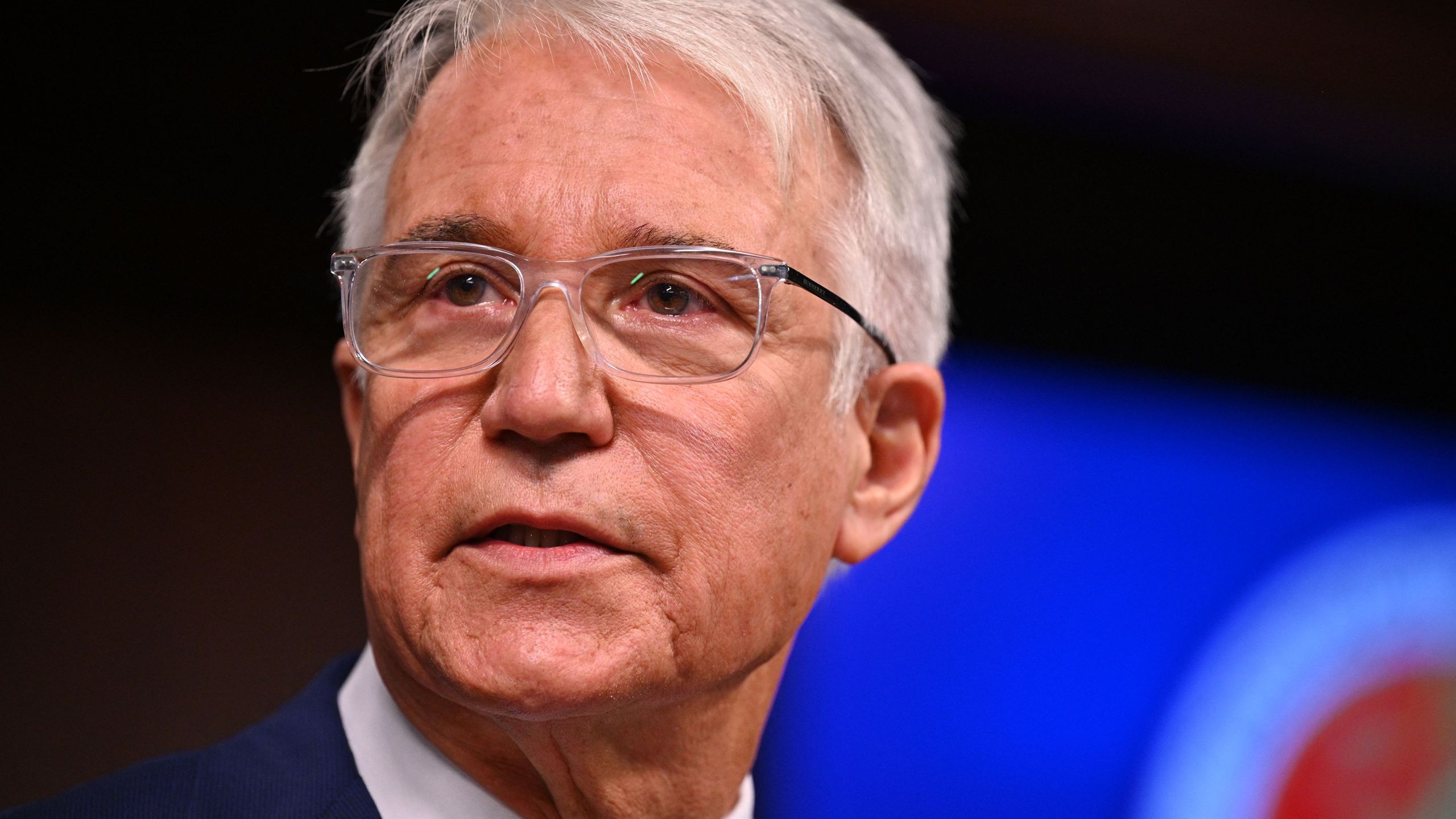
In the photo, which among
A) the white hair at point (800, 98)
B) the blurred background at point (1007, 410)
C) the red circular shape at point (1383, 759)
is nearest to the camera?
the white hair at point (800, 98)

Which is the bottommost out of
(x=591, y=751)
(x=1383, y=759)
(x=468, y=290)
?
(x=591, y=751)

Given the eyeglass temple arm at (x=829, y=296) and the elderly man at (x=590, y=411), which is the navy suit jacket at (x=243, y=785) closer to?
the elderly man at (x=590, y=411)

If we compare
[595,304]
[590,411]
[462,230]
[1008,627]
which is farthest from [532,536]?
[1008,627]

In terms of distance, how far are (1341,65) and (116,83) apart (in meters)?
2.51

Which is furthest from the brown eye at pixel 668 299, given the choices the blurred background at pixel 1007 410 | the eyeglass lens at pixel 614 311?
the blurred background at pixel 1007 410

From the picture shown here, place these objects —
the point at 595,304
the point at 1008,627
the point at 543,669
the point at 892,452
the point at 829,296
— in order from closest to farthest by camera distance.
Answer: the point at 543,669 < the point at 595,304 < the point at 829,296 < the point at 892,452 < the point at 1008,627

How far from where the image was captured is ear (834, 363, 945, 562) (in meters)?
1.45

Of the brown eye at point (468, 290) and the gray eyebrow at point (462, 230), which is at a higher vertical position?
the gray eyebrow at point (462, 230)

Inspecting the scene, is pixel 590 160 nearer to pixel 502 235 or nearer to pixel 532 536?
pixel 502 235

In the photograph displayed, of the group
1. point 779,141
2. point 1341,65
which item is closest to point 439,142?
point 779,141

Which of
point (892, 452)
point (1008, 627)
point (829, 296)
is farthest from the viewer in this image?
point (1008, 627)

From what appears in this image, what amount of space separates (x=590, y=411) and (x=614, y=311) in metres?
0.14

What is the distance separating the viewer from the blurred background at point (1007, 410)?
2166 mm

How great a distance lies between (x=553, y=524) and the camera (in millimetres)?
1087
